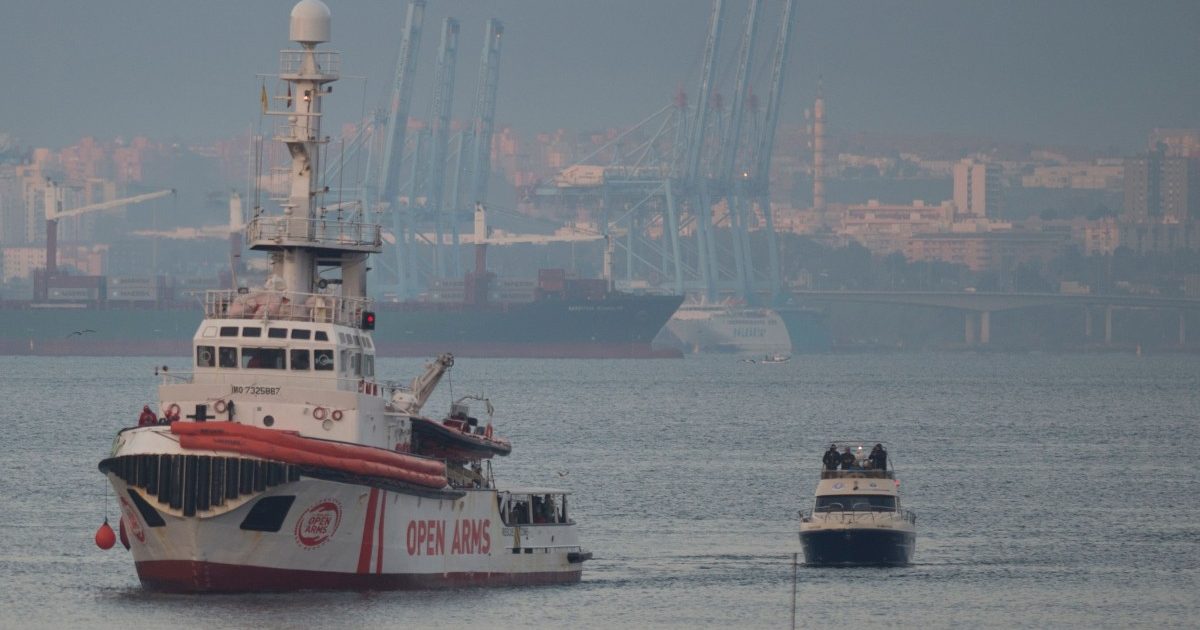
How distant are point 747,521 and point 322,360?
22.1m

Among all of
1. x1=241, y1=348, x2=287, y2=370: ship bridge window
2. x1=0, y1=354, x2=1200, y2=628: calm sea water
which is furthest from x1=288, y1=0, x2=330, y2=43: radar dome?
x1=0, y1=354, x2=1200, y2=628: calm sea water

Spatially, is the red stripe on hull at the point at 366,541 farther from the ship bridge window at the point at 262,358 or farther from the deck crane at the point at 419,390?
the deck crane at the point at 419,390

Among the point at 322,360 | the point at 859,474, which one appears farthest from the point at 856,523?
the point at 322,360

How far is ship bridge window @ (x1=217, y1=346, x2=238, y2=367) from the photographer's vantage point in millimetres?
41219

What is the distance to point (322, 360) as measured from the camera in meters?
41.2

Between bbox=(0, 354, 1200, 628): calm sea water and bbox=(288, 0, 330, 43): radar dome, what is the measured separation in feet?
34.5

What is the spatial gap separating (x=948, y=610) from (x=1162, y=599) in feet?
17.0

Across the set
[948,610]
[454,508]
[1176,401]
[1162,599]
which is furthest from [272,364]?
[1176,401]

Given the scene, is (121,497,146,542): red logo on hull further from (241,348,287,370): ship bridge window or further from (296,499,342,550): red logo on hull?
(241,348,287,370): ship bridge window

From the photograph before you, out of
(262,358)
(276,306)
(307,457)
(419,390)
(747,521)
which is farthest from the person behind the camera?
(747,521)

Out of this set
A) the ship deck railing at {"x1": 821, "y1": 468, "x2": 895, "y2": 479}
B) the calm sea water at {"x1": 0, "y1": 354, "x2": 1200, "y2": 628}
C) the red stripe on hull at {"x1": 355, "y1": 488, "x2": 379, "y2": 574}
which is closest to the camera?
the red stripe on hull at {"x1": 355, "y1": 488, "x2": 379, "y2": 574}

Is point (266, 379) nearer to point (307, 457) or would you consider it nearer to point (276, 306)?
point (276, 306)

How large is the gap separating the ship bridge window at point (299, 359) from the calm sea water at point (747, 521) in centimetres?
415

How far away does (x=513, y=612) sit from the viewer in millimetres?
41156
